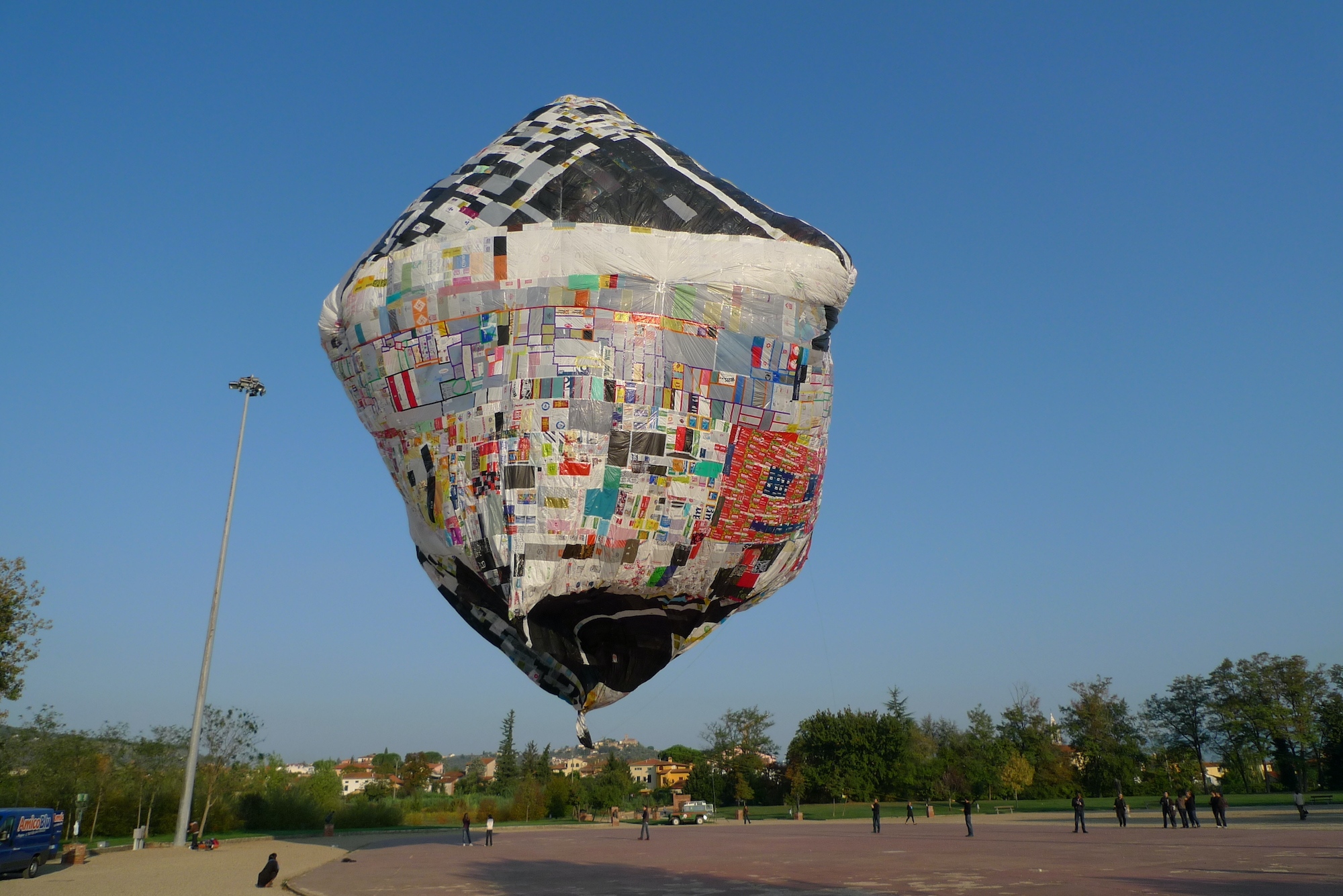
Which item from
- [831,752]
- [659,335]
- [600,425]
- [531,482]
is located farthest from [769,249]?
[831,752]

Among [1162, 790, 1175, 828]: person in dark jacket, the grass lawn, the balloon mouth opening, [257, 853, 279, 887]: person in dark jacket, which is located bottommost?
the grass lawn

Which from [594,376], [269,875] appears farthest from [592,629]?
[269,875]

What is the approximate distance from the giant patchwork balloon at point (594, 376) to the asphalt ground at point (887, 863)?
5757mm

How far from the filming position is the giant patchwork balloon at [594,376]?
7648 millimetres

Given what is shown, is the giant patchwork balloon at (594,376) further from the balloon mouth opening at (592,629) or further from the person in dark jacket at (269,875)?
the person in dark jacket at (269,875)

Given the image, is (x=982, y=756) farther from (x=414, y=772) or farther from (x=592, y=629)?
(x=592, y=629)

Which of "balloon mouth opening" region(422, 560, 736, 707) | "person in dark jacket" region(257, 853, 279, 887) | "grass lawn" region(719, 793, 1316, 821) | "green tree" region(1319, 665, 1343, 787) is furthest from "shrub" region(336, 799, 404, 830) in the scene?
"green tree" region(1319, 665, 1343, 787)

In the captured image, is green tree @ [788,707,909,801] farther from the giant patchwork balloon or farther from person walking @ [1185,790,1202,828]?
the giant patchwork balloon

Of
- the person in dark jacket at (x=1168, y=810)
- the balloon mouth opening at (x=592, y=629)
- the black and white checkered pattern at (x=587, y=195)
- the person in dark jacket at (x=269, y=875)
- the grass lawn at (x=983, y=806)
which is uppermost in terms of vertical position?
the black and white checkered pattern at (x=587, y=195)

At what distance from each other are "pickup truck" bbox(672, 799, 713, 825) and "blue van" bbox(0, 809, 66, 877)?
85.3ft

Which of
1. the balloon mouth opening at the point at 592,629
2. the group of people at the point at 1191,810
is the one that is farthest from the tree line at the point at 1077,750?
the balloon mouth opening at the point at 592,629

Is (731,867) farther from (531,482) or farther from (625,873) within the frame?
(531,482)

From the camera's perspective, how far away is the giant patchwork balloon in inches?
301

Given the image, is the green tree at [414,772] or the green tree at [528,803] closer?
the green tree at [528,803]
